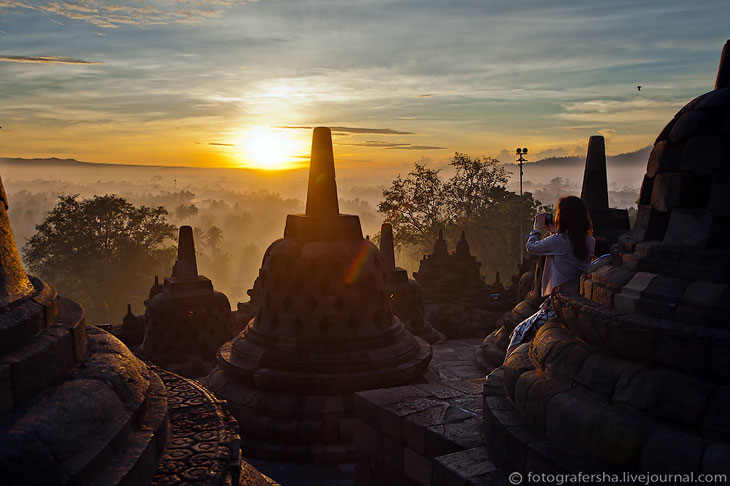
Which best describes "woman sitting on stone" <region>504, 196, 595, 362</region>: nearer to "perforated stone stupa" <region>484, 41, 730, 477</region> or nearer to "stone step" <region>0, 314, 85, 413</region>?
"perforated stone stupa" <region>484, 41, 730, 477</region>

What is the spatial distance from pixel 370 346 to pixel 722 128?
5.19 m

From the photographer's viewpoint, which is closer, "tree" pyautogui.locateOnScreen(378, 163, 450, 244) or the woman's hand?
the woman's hand

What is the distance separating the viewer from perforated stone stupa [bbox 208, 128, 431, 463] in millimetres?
7098

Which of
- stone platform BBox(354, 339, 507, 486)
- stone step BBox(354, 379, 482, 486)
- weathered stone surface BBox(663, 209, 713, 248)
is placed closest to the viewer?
weathered stone surface BBox(663, 209, 713, 248)

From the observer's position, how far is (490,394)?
4.39 m

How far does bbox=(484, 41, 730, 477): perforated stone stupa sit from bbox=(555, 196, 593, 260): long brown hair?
3.15 ft

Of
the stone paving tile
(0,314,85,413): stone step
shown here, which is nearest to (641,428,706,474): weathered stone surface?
(0,314,85,413): stone step

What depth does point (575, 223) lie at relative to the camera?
5.02 meters

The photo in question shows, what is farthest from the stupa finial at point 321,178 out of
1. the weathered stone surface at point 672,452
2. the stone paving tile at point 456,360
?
the weathered stone surface at point 672,452

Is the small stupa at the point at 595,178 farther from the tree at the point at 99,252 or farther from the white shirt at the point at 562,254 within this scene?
the tree at the point at 99,252

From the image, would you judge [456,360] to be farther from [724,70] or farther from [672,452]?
[672,452]

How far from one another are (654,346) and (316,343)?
4.93 meters

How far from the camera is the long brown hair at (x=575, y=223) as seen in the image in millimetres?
4996

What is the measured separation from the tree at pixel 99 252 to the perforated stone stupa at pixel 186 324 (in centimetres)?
2257
